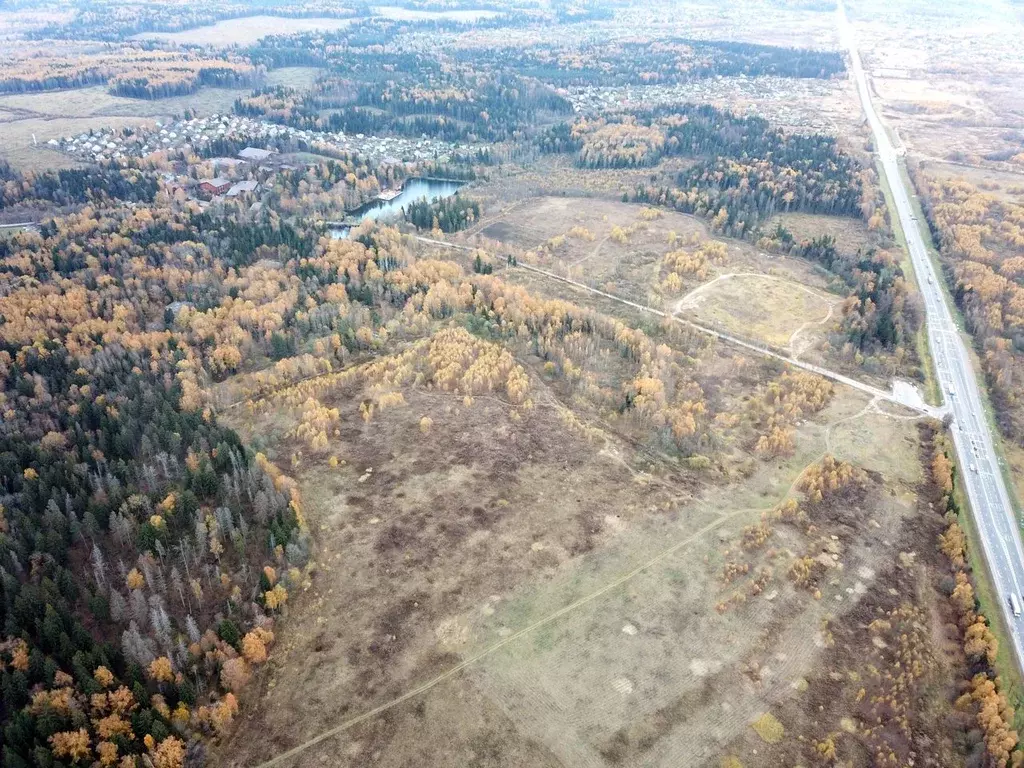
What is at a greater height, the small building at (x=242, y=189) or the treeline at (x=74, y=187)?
the treeline at (x=74, y=187)

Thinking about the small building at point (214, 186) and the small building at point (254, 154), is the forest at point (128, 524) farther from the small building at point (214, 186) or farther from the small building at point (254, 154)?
the small building at point (254, 154)

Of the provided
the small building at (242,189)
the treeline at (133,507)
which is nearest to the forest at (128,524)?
the treeline at (133,507)

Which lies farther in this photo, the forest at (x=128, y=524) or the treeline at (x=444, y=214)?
the treeline at (x=444, y=214)

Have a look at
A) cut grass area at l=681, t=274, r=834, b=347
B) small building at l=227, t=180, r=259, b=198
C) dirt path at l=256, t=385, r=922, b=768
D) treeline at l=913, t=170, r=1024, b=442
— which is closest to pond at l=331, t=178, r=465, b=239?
small building at l=227, t=180, r=259, b=198

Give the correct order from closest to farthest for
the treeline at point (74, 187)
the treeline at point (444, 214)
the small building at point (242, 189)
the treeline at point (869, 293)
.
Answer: the treeline at point (869, 293)
the treeline at point (74, 187)
the treeline at point (444, 214)
the small building at point (242, 189)

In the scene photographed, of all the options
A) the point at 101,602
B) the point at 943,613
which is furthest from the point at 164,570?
the point at 943,613

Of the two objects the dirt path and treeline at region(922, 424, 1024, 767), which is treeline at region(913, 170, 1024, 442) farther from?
the dirt path

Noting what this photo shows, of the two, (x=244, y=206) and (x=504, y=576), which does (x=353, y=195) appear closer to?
(x=244, y=206)
